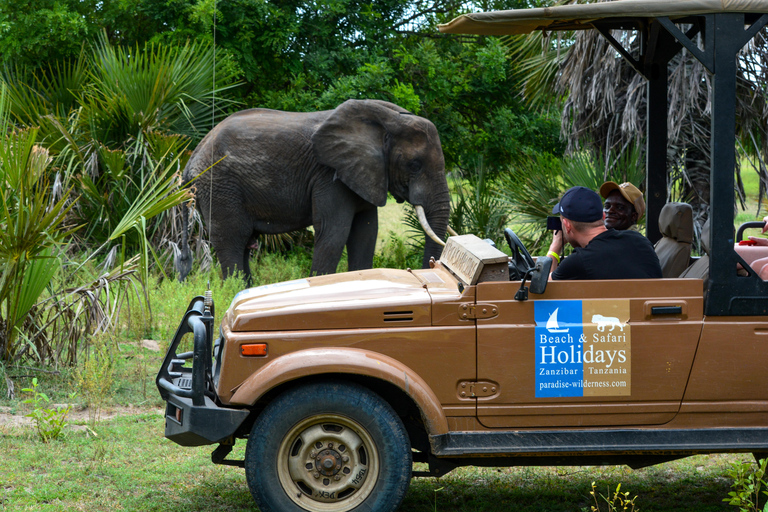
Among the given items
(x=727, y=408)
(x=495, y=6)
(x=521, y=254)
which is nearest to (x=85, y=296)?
(x=521, y=254)

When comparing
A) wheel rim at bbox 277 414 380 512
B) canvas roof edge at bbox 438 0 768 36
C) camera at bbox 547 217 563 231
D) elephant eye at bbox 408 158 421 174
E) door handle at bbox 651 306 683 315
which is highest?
canvas roof edge at bbox 438 0 768 36

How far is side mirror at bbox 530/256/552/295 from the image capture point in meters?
4.07

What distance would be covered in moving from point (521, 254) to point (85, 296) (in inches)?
150

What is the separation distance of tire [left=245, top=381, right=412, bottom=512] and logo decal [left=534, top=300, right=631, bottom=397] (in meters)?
0.78

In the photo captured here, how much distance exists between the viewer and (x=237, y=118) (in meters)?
10.8

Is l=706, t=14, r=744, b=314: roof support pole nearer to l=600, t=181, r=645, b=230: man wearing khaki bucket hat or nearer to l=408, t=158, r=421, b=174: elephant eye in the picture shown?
l=600, t=181, r=645, b=230: man wearing khaki bucket hat

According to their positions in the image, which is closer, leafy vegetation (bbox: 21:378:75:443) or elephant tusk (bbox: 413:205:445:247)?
leafy vegetation (bbox: 21:378:75:443)

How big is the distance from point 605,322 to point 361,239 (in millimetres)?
6965

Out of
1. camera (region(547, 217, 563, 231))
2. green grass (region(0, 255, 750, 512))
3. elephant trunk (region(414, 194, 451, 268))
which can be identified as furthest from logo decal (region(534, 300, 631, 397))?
elephant trunk (region(414, 194, 451, 268))

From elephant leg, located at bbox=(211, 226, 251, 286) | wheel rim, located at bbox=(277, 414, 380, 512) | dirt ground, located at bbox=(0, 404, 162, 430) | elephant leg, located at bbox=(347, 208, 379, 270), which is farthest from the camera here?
elephant leg, located at bbox=(347, 208, 379, 270)

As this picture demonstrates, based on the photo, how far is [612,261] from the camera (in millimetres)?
4398

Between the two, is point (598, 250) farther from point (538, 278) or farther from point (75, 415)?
point (75, 415)

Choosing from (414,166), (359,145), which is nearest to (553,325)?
(359,145)

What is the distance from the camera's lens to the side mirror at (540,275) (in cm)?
407
